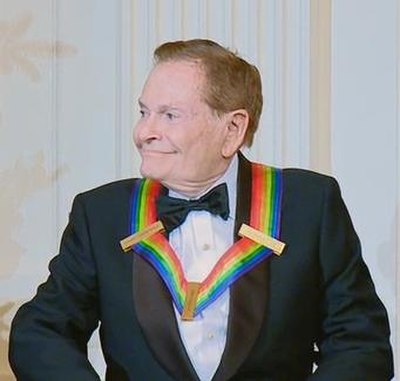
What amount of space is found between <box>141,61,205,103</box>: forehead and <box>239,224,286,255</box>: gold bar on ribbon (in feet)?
0.76

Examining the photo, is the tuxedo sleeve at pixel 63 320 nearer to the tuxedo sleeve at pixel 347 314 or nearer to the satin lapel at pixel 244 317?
the satin lapel at pixel 244 317

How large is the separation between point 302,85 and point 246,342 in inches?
39.2

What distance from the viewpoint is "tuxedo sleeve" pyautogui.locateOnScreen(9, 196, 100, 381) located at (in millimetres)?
1838

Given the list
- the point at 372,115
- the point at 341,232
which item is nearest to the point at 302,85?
the point at 372,115

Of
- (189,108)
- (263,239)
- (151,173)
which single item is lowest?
(263,239)

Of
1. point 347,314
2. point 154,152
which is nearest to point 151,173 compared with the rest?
point 154,152

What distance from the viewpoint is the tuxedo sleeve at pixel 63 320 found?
6.03 feet

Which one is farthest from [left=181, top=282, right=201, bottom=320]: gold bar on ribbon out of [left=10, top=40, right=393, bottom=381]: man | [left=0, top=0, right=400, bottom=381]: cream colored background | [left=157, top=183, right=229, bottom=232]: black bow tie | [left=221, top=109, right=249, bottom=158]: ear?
[left=0, top=0, right=400, bottom=381]: cream colored background

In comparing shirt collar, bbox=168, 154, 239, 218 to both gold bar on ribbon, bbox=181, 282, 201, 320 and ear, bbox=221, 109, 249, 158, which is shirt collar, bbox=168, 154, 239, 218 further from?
gold bar on ribbon, bbox=181, 282, 201, 320

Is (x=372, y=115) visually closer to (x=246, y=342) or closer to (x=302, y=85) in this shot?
(x=302, y=85)

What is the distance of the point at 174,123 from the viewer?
1.86 metres

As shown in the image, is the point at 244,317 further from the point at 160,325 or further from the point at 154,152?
the point at 154,152

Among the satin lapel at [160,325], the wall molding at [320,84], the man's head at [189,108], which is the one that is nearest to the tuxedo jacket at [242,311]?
the satin lapel at [160,325]

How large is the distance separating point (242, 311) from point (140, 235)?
213 millimetres
